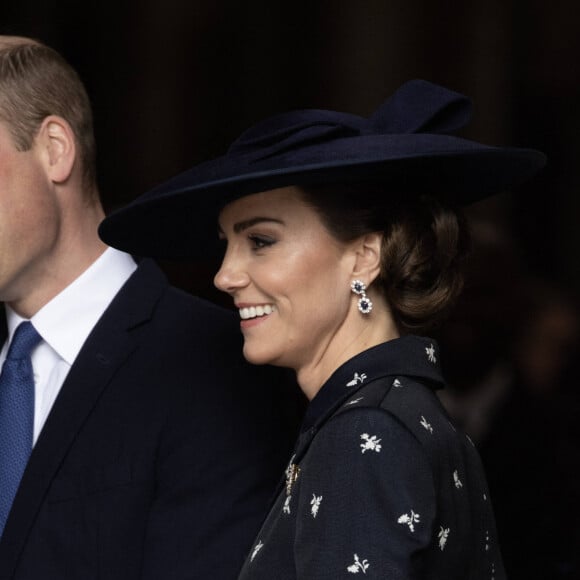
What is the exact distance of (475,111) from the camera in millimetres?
4199

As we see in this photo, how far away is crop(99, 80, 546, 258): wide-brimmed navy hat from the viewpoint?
1.94 meters

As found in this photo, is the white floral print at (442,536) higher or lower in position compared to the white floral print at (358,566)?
lower

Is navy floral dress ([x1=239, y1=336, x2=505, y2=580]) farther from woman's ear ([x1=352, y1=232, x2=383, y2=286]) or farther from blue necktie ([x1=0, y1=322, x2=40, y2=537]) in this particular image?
blue necktie ([x1=0, y1=322, x2=40, y2=537])

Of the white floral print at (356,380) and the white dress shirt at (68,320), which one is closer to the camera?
the white floral print at (356,380)

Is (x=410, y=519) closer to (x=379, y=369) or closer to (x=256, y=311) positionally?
(x=379, y=369)

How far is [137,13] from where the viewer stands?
16.1 feet

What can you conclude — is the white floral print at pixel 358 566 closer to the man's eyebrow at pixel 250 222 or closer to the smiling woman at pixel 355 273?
the smiling woman at pixel 355 273

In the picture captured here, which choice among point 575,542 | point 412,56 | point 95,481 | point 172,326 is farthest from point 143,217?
point 412,56

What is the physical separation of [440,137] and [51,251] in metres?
0.85

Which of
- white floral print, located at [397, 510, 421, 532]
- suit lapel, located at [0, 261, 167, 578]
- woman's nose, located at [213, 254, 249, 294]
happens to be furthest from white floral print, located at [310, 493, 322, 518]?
suit lapel, located at [0, 261, 167, 578]

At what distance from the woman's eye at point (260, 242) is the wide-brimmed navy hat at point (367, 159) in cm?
7

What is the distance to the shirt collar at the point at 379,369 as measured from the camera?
1.95m

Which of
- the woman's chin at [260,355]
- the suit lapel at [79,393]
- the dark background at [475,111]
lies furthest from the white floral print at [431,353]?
the dark background at [475,111]

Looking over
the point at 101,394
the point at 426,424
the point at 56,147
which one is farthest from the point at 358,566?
the point at 56,147
